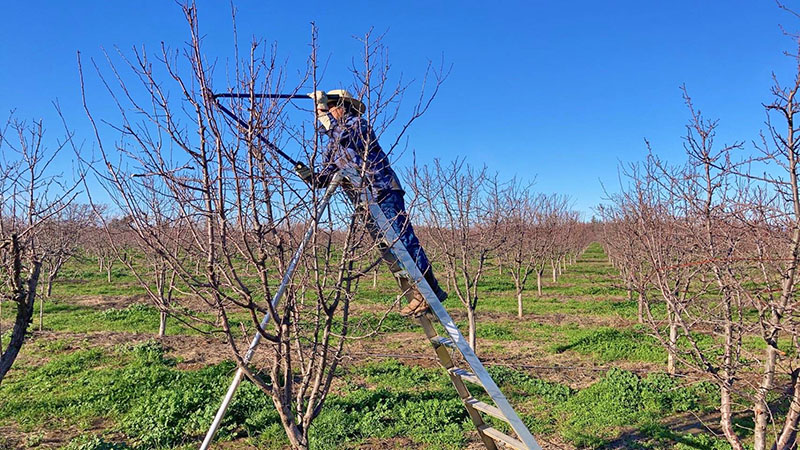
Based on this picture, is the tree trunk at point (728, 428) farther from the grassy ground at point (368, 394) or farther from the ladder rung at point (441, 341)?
the ladder rung at point (441, 341)

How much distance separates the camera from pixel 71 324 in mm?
12648

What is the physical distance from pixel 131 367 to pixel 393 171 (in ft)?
25.5

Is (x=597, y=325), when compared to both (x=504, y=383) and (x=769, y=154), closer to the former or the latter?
(x=504, y=383)

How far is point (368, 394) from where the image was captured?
7059 millimetres

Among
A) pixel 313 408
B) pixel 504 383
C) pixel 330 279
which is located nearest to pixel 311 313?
pixel 330 279

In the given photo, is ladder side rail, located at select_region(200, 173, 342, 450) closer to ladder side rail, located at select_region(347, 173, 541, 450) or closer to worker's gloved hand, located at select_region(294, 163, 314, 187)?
worker's gloved hand, located at select_region(294, 163, 314, 187)

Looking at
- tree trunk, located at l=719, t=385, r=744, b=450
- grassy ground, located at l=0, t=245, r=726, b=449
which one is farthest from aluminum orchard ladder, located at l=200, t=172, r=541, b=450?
tree trunk, located at l=719, t=385, r=744, b=450

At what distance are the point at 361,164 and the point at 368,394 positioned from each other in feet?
17.3

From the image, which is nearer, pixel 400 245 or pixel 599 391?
pixel 400 245

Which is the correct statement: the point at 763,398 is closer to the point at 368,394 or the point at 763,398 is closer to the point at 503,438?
the point at 503,438

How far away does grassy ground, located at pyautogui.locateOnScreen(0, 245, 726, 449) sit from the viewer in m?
5.84

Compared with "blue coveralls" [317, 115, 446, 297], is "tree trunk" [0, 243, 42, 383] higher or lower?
lower

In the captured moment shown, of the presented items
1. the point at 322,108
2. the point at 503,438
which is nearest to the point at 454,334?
the point at 503,438

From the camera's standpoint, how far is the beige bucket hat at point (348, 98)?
2.72 m
